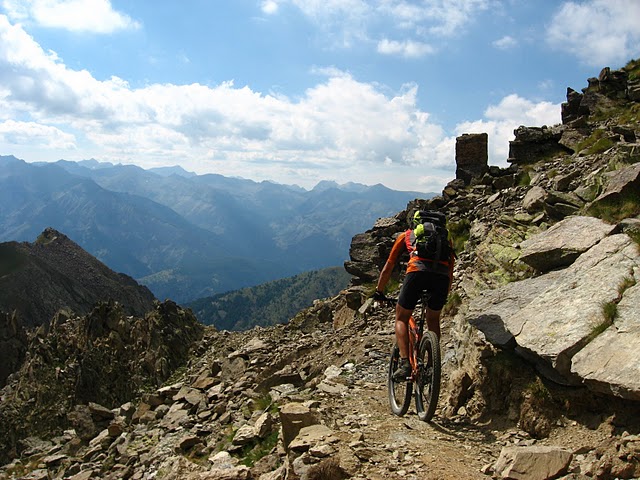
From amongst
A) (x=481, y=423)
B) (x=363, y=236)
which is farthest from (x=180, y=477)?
(x=363, y=236)

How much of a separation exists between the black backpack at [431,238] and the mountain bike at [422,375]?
0.82 metres

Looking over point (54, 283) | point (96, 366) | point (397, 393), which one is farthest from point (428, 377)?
point (54, 283)

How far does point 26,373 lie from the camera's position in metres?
48.7

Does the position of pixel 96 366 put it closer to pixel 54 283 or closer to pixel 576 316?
pixel 576 316

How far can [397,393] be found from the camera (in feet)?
32.9

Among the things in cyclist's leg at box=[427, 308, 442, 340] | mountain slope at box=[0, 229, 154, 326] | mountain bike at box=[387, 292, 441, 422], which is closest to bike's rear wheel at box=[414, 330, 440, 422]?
mountain bike at box=[387, 292, 441, 422]

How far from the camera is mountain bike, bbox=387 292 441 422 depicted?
783cm

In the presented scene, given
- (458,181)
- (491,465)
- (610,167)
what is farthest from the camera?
(458,181)

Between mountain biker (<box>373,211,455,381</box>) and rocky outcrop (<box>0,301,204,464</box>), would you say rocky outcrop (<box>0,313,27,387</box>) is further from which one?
mountain biker (<box>373,211,455,381</box>)

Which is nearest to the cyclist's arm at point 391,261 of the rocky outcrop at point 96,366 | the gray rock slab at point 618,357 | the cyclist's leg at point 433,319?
the cyclist's leg at point 433,319

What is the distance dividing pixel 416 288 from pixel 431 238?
3.20 feet

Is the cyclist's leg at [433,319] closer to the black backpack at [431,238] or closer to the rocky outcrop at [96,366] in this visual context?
the black backpack at [431,238]

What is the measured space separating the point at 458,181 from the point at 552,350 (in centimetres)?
2232

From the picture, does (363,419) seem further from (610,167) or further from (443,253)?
(610,167)
